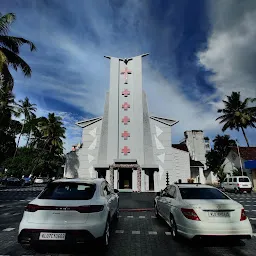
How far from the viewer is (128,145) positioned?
26.0m

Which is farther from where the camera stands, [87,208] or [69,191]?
Result: [69,191]

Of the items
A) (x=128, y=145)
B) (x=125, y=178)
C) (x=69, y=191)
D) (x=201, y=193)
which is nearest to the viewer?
(x=69, y=191)

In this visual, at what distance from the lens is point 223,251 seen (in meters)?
4.72

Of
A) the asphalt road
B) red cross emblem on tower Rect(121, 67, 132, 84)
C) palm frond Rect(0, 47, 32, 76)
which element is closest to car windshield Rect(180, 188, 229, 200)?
the asphalt road

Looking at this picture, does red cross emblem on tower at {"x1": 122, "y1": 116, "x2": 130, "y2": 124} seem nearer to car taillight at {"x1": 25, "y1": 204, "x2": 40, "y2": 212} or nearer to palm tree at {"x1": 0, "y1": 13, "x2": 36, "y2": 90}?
palm tree at {"x1": 0, "y1": 13, "x2": 36, "y2": 90}

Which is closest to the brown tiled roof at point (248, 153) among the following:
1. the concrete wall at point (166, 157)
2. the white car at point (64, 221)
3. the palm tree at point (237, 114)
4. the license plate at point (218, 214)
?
the palm tree at point (237, 114)

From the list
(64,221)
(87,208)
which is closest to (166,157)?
(87,208)

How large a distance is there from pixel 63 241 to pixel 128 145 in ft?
72.5

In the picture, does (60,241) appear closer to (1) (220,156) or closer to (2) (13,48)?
(2) (13,48)

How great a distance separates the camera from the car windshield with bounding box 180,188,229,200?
18.3 ft

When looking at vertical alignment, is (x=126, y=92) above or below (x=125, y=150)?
above

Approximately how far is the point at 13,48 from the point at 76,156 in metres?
15.2

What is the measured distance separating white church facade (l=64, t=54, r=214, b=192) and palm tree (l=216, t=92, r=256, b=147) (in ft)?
54.8

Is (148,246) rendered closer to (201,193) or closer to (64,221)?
(201,193)
